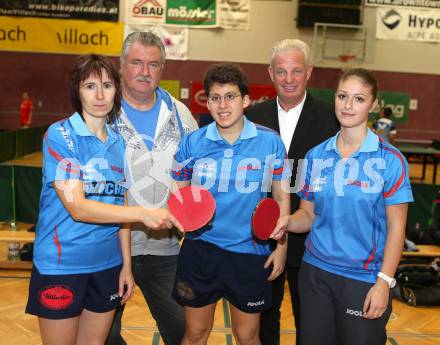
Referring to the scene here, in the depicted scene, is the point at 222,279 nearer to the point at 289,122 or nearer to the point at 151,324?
the point at 289,122

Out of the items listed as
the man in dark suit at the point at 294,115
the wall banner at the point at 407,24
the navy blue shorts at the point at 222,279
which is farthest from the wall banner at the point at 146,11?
the navy blue shorts at the point at 222,279

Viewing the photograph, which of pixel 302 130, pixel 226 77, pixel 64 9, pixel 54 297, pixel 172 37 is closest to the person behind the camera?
pixel 54 297

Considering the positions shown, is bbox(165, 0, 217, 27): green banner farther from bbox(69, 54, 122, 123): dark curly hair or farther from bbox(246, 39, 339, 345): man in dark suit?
bbox(69, 54, 122, 123): dark curly hair

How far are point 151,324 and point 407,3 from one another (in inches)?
577

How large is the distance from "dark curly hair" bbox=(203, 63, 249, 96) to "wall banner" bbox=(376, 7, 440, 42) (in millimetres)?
15094

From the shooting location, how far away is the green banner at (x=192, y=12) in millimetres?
16094

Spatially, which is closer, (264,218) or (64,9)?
(264,218)

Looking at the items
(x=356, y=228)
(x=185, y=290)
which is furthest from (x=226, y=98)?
(x=185, y=290)

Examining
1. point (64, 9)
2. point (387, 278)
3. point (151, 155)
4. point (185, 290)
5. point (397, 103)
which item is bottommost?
point (185, 290)

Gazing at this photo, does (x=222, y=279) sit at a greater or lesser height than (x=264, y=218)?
lesser

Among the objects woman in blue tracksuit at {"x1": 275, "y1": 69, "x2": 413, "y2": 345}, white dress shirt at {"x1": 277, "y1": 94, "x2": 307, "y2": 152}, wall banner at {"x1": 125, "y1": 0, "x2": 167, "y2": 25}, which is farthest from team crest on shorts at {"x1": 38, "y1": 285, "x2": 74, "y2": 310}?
wall banner at {"x1": 125, "y1": 0, "x2": 167, "y2": 25}

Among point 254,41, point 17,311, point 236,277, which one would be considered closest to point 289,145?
point 236,277

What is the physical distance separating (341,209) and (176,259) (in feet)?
3.68

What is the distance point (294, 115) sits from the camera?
3.22m
